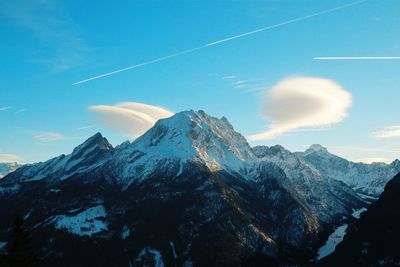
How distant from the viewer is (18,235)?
73500 millimetres

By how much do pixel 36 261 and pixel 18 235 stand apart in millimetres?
5726

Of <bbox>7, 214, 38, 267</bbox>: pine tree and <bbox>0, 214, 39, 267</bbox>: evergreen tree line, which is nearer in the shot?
<bbox>0, 214, 39, 267</bbox>: evergreen tree line

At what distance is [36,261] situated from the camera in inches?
3002

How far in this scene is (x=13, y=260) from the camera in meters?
72.2

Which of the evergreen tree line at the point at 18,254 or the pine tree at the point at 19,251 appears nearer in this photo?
the evergreen tree line at the point at 18,254

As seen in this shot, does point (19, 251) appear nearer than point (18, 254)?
No

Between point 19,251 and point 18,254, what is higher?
point 19,251

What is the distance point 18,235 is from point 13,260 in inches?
146

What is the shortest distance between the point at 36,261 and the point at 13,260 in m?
4.72
